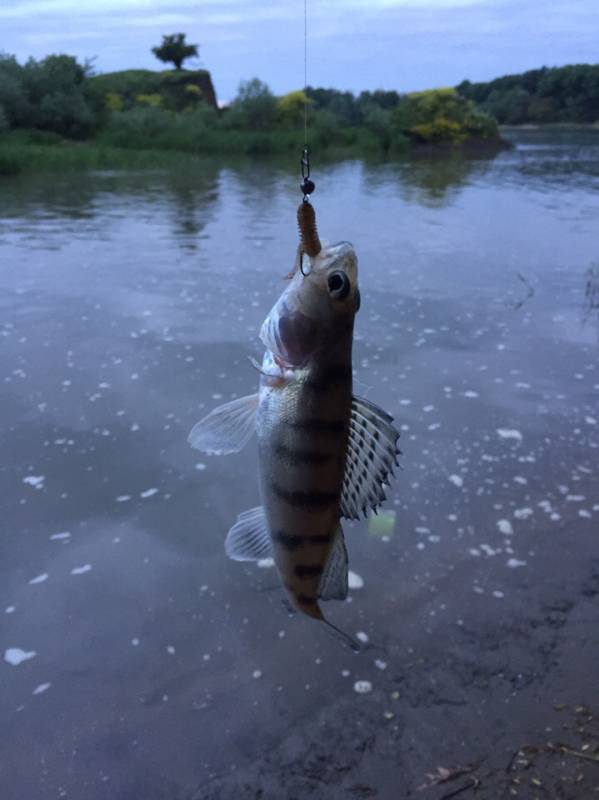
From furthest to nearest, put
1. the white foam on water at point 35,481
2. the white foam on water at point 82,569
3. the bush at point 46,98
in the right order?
the bush at point 46,98
the white foam on water at point 35,481
the white foam on water at point 82,569

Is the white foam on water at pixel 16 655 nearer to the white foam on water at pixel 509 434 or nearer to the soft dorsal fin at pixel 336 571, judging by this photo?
the soft dorsal fin at pixel 336 571

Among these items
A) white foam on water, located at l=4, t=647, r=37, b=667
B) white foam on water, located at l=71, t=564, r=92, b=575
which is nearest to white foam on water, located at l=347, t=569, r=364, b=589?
white foam on water, located at l=71, t=564, r=92, b=575

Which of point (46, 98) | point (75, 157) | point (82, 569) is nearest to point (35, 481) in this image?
point (82, 569)

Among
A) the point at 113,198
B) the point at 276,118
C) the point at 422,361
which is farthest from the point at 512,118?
the point at 422,361

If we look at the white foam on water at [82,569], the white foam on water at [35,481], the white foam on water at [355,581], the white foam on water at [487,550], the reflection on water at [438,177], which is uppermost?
the white foam on water at [35,481]

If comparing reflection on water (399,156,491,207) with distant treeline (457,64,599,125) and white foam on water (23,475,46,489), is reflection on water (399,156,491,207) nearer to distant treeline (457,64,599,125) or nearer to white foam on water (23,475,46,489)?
white foam on water (23,475,46,489)

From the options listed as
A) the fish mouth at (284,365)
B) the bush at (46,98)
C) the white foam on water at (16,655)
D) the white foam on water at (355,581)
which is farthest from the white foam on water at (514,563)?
the bush at (46,98)

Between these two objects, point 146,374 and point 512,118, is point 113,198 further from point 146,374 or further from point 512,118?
point 512,118
